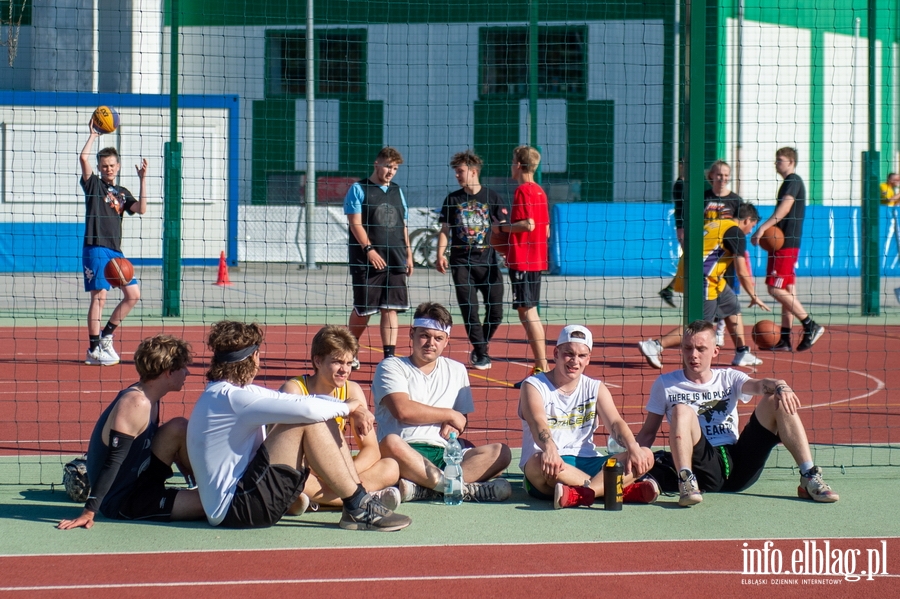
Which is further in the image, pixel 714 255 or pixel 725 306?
pixel 725 306

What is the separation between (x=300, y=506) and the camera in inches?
219

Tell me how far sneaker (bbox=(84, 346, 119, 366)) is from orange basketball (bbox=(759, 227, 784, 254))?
6.69 meters

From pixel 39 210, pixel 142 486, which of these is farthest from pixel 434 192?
pixel 142 486

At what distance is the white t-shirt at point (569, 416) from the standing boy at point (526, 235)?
3.79 m

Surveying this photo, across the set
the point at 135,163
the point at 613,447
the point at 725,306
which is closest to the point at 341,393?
the point at 613,447

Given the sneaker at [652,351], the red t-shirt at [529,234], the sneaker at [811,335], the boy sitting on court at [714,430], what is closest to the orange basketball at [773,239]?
the sneaker at [811,335]

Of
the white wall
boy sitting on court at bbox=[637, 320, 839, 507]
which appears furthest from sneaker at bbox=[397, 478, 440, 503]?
the white wall

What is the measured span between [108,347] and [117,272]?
2.50ft

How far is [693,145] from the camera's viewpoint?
688 centimetres

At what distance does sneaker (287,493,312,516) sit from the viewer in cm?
553

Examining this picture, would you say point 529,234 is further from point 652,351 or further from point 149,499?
point 149,499

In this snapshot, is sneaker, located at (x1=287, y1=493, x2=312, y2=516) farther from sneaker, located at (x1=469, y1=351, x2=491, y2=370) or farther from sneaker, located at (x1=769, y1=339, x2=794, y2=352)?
sneaker, located at (x1=769, y1=339, x2=794, y2=352)

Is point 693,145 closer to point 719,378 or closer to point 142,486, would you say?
point 719,378

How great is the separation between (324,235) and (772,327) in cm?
1463
